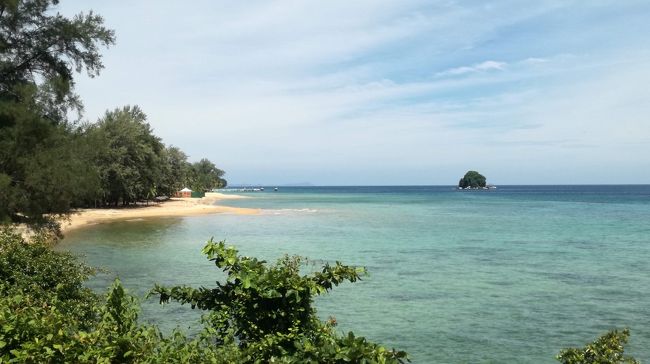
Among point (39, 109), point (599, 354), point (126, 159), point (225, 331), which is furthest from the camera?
point (126, 159)

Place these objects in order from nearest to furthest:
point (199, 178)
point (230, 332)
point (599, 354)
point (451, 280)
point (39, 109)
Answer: point (599, 354)
point (230, 332)
point (451, 280)
point (39, 109)
point (199, 178)

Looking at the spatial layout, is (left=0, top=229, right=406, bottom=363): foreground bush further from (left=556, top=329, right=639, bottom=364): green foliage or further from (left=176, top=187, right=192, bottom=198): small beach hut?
(left=176, top=187, right=192, bottom=198): small beach hut

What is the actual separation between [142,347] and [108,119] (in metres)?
68.2

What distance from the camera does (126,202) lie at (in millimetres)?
77562

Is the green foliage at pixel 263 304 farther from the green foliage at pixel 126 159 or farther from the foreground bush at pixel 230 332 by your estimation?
the green foliage at pixel 126 159

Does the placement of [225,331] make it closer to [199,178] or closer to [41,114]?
[41,114]

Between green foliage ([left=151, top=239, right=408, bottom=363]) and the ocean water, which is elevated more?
green foliage ([left=151, top=239, right=408, bottom=363])

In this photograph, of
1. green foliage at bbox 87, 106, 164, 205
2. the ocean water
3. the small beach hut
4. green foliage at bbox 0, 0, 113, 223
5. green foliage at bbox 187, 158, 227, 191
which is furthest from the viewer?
green foliage at bbox 187, 158, 227, 191

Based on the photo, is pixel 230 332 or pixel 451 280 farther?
pixel 451 280

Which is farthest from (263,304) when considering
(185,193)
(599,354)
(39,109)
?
(185,193)

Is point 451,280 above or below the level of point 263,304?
below

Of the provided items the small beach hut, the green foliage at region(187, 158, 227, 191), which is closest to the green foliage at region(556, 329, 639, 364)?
the small beach hut

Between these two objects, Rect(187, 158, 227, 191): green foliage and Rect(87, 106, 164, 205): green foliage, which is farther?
A: Rect(187, 158, 227, 191): green foliage

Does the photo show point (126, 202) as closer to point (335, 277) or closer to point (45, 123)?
point (45, 123)
